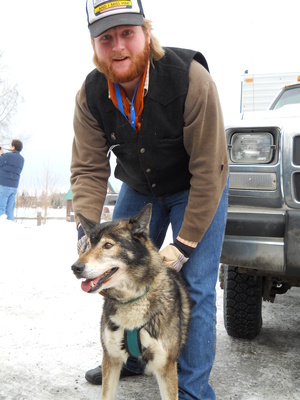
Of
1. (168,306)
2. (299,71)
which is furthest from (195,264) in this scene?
(299,71)

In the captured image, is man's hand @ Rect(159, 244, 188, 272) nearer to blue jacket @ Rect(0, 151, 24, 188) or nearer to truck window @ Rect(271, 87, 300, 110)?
truck window @ Rect(271, 87, 300, 110)

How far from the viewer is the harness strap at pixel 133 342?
224 centimetres

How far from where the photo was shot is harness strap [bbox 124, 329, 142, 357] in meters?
2.24

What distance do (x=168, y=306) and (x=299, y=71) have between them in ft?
19.4

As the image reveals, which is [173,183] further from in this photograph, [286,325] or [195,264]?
[286,325]

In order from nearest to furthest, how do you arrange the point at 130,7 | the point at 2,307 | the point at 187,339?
the point at 130,7 → the point at 187,339 → the point at 2,307

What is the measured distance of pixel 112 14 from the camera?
7.25ft

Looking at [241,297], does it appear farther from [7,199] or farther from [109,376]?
[7,199]

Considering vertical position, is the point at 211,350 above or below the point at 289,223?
below

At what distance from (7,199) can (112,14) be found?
9078 mm

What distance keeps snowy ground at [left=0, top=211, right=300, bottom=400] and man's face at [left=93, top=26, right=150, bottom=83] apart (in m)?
1.98

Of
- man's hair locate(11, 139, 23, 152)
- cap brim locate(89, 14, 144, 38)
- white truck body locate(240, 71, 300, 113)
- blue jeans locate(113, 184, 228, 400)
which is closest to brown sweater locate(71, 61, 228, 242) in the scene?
blue jeans locate(113, 184, 228, 400)

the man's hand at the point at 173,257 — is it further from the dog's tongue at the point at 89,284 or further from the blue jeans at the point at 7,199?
the blue jeans at the point at 7,199

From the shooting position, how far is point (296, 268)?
8.40 ft
